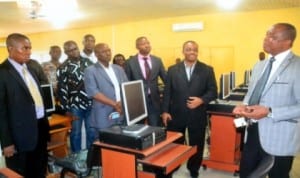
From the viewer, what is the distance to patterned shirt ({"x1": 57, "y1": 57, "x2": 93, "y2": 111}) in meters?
3.43

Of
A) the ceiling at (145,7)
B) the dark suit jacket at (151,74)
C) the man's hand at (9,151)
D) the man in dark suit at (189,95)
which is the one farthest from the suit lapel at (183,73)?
the ceiling at (145,7)

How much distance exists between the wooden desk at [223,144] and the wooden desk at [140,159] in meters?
1.31

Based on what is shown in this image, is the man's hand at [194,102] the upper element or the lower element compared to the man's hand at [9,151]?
upper

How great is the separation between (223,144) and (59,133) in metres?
2.03

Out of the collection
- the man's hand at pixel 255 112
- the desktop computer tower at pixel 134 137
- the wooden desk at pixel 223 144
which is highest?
the man's hand at pixel 255 112

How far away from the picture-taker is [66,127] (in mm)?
3395

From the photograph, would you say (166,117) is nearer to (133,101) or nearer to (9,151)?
(133,101)

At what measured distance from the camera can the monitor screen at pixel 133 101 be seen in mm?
2053

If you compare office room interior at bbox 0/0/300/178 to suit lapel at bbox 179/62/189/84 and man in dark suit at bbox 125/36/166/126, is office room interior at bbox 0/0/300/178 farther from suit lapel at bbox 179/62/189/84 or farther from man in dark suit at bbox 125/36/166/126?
suit lapel at bbox 179/62/189/84

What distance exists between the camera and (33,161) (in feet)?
8.05

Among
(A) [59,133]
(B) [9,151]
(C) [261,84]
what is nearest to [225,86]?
(C) [261,84]

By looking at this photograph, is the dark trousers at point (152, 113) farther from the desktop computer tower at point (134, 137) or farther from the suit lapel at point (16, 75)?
the suit lapel at point (16, 75)

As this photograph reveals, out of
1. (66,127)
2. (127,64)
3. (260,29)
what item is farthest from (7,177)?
(260,29)

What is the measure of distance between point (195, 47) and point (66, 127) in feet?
5.88
